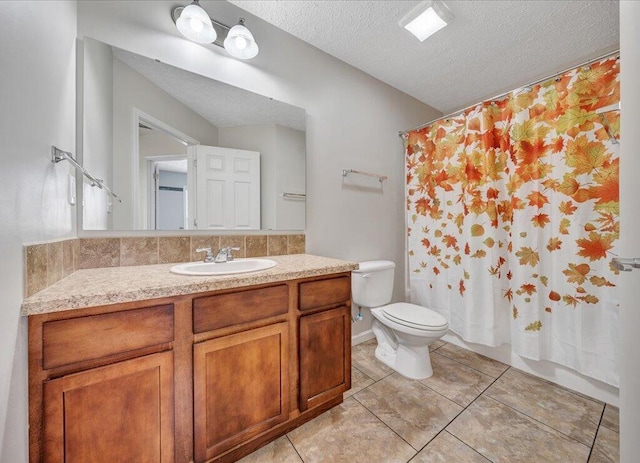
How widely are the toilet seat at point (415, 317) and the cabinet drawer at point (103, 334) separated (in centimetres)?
136

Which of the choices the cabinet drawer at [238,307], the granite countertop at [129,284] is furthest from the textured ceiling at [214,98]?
the cabinet drawer at [238,307]

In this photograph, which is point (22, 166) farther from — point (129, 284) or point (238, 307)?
point (238, 307)

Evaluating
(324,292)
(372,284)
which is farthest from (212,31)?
(372,284)

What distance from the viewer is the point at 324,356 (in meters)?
1.33

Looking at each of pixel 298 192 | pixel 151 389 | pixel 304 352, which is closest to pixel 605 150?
pixel 298 192

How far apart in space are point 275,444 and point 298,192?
144cm

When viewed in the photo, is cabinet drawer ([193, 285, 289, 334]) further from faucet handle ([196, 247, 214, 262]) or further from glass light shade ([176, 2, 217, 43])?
glass light shade ([176, 2, 217, 43])

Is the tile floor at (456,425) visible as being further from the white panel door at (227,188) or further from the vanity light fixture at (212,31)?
the vanity light fixture at (212,31)

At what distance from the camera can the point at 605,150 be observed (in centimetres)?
138

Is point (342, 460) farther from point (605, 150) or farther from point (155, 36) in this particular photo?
point (155, 36)

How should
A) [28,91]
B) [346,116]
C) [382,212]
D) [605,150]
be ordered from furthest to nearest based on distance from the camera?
[382,212] < [346,116] < [605,150] < [28,91]

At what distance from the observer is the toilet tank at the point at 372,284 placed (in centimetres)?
196

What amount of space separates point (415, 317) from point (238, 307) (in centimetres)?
123

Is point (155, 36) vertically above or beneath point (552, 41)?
beneath
